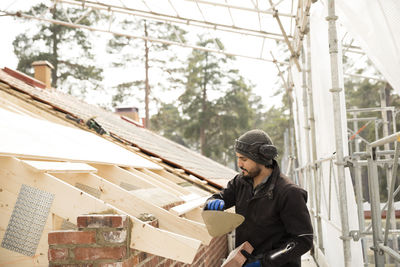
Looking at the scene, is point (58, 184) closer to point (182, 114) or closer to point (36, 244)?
point (36, 244)

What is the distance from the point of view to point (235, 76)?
1286 inches

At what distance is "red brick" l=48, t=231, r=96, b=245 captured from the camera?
94.7 inches

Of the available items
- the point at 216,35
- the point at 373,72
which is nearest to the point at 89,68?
the point at 216,35

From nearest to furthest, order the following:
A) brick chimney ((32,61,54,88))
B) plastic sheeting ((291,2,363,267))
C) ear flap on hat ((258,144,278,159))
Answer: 1. ear flap on hat ((258,144,278,159))
2. plastic sheeting ((291,2,363,267))
3. brick chimney ((32,61,54,88))

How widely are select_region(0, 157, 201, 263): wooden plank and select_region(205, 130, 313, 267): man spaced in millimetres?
571

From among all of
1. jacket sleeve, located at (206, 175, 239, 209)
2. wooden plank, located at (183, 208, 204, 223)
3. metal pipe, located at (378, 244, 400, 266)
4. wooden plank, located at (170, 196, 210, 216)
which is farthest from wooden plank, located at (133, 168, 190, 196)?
metal pipe, located at (378, 244, 400, 266)

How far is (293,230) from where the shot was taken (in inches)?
103

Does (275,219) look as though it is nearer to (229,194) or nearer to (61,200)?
(229,194)

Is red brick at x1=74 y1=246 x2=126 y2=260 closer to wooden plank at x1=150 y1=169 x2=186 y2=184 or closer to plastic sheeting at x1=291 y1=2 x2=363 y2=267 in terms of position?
plastic sheeting at x1=291 y1=2 x2=363 y2=267

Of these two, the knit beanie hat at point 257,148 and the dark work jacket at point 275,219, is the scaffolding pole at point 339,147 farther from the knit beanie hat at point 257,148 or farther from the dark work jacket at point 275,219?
the knit beanie hat at point 257,148

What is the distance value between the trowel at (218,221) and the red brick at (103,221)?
62 centimetres

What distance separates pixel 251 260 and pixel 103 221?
3.42 ft

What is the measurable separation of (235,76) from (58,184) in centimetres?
3082

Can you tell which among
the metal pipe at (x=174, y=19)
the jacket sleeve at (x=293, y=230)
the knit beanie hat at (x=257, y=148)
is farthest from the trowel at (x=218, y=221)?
the metal pipe at (x=174, y=19)
